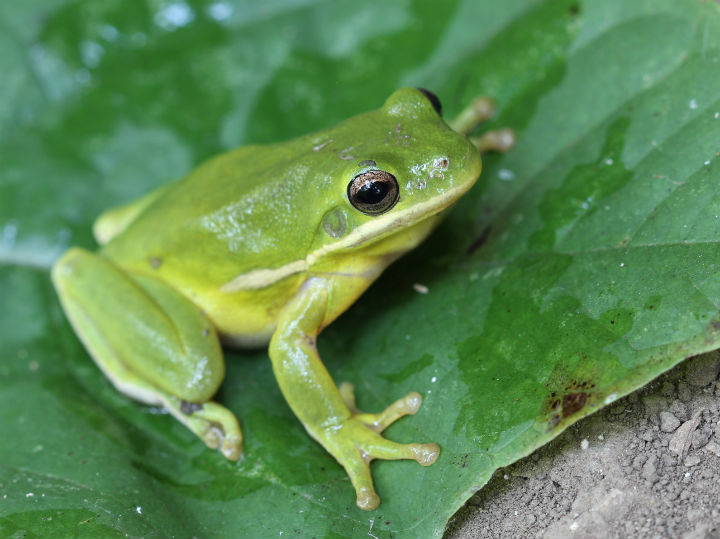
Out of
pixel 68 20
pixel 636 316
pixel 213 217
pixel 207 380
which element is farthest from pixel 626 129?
pixel 68 20

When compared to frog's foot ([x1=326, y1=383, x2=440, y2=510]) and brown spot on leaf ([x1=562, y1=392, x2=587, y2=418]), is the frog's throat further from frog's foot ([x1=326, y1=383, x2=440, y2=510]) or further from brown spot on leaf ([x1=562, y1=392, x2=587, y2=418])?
brown spot on leaf ([x1=562, y1=392, x2=587, y2=418])

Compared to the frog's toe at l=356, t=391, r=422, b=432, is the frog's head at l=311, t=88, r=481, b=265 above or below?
above

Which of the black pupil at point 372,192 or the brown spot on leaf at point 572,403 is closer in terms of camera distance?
the brown spot on leaf at point 572,403

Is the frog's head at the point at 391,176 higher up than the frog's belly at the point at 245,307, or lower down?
higher up

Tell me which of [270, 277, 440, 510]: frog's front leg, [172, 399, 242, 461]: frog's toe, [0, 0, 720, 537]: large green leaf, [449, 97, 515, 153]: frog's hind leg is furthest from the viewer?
[449, 97, 515, 153]: frog's hind leg

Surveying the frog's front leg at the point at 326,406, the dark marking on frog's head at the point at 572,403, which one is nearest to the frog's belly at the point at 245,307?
the frog's front leg at the point at 326,406

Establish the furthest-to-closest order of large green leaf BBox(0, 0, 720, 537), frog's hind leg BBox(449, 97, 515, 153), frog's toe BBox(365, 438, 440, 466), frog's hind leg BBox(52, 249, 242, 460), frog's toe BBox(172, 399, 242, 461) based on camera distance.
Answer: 1. frog's hind leg BBox(449, 97, 515, 153)
2. frog's hind leg BBox(52, 249, 242, 460)
3. frog's toe BBox(172, 399, 242, 461)
4. frog's toe BBox(365, 438, 440, 466)
5. large green leaf BBox(0, 0, 720, 537)

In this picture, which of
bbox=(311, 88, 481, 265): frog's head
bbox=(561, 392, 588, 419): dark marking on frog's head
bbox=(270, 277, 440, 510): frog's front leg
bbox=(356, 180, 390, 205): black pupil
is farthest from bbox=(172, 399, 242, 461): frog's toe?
bbox=(561, 392, 588, 419): dark marking on frog's head

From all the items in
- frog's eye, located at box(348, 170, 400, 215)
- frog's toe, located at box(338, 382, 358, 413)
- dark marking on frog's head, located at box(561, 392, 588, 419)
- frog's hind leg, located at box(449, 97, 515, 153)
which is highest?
frog's eye, located at box(348, 170, 400, 215)

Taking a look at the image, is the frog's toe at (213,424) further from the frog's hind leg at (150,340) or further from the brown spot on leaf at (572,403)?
the brown spot on leaf at (572,403)
